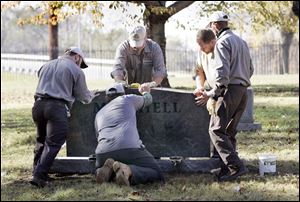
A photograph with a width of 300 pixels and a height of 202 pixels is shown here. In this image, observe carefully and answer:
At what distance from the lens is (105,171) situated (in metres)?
7.71

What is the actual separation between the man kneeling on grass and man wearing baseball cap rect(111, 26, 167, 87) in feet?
4.37

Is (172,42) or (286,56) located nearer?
(286,56)

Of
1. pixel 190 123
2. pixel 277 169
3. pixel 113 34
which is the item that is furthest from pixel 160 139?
pixel 113 34

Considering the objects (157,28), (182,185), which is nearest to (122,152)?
(182,185)

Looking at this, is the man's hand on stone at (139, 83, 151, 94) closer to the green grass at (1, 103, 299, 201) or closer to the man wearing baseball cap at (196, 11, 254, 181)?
the man wearing baseball cap at (196, 11, 254, 181)

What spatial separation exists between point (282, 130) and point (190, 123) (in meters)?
4.26

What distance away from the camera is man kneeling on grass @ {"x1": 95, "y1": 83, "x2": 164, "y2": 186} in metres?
7.61

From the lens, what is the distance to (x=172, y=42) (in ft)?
356

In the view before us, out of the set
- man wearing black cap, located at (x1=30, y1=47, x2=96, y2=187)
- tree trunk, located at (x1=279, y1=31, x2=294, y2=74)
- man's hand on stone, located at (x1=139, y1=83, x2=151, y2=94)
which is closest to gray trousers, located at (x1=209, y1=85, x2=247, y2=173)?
man's hand on stone, located at (x1=139, y1=83, x2=151, y2=94)

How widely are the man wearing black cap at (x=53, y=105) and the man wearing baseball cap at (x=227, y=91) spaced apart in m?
1.65

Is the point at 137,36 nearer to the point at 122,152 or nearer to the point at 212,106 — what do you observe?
the point at 212,106

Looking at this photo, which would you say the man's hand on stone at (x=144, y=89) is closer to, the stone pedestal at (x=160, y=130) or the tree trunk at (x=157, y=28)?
the stone pedestal at (x=160, y=130)

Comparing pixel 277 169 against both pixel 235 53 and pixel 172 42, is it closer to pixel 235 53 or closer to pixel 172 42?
pixel 235 53

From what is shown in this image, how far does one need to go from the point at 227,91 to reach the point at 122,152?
4.69 ft
